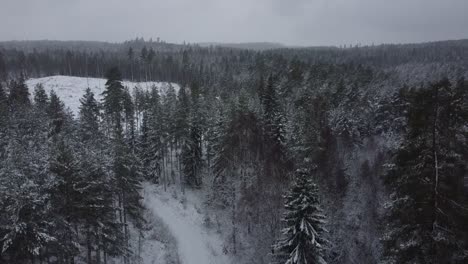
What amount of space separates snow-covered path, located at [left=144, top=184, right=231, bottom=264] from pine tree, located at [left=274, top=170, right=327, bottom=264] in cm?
1596

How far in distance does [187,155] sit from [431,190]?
1465 inches

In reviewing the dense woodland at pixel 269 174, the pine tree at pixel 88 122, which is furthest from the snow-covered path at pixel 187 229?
the pine tree at pixel 88 122

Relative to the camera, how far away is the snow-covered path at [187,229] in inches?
1332

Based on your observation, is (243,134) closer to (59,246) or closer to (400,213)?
(59,246)

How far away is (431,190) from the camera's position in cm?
1057

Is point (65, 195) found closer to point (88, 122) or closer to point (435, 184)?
point (435, 184)

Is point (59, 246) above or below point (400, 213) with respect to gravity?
below

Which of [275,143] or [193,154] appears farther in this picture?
[193,154]

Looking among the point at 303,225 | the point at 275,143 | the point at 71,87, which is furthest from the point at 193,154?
the point at 71,87

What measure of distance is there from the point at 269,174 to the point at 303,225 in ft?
57.8

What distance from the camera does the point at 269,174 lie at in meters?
37.0

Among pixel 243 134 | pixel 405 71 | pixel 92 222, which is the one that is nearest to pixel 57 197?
pixel 92 222

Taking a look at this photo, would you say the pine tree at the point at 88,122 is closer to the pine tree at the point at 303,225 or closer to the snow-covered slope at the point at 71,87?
the pine tree at the point at 303,225

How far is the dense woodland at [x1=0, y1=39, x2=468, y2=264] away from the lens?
10938 millimetres
